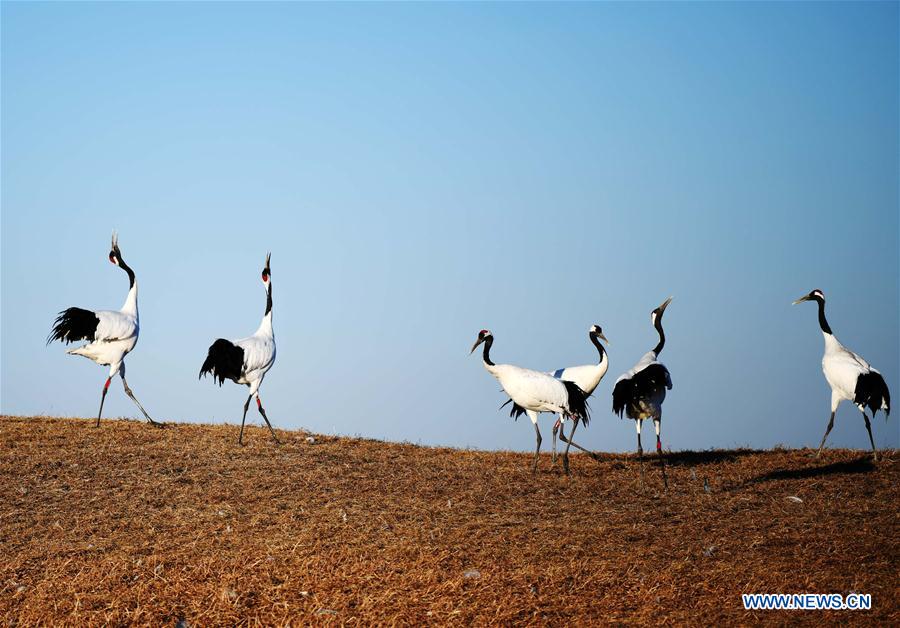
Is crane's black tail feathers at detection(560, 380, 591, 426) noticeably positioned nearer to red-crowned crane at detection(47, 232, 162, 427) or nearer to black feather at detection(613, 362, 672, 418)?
black feather at detection(613, 362, 672, 418)

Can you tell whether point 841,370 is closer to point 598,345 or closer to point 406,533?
point 598,345

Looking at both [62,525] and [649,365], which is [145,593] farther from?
[649,365]

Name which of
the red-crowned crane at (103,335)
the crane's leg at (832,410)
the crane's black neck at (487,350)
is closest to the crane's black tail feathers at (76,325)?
the red-crowned crane at (103,335)

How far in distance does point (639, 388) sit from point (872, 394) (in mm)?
4877

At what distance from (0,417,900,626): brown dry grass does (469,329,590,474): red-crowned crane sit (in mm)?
857

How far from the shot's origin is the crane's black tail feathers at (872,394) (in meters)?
16.0

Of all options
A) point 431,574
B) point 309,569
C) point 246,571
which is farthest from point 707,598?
point 246,571

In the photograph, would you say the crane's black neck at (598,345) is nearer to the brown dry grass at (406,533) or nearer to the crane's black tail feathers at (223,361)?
the brown dry grass at (406,533)

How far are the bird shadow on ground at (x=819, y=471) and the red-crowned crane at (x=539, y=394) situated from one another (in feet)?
9.11

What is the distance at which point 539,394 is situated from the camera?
14.8 metres

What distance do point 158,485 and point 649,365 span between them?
24.9 feet

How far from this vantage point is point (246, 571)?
815 centimetres

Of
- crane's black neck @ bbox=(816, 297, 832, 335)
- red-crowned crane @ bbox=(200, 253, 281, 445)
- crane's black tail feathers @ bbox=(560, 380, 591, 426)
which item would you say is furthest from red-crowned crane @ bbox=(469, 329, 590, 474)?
crane's black neck @ bbox=(816, 297, 832, 335)

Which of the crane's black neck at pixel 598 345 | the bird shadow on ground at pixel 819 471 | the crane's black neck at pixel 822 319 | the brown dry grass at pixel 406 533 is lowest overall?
the brown dry grass at pixel 406 533
